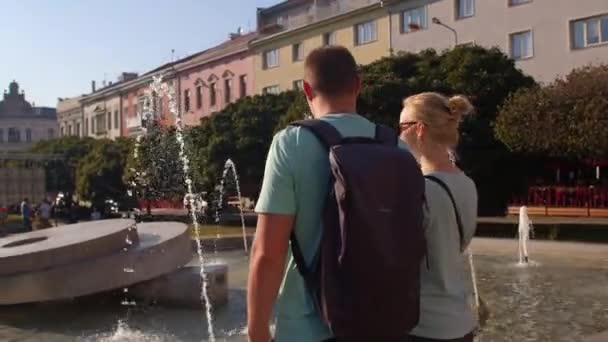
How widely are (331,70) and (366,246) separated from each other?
1.92 ft

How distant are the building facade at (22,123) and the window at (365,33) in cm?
7124

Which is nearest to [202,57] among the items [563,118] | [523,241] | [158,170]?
[158,170]

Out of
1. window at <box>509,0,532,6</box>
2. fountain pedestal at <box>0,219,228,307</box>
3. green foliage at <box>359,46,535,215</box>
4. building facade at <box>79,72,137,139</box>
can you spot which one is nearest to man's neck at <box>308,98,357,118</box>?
fountain pedestal at <box>0,219,228,307</box>

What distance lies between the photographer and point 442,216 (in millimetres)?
2734

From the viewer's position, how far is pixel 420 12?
118ft

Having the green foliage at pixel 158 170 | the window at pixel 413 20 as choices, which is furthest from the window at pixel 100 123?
the window at pixel 413 20

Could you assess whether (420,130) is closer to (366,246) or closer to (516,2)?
(366,246)

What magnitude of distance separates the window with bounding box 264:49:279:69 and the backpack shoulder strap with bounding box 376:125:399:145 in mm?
44305

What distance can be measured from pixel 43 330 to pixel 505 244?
992cm

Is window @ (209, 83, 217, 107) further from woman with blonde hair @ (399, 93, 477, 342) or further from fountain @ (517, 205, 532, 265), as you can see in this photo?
woman with blonde hair @ (399, 93, 477, 342)

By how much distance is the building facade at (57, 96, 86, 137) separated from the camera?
78.6 m

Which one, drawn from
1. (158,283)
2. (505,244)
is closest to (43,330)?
(158,283)

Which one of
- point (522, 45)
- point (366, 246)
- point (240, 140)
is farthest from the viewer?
point (522, 45)

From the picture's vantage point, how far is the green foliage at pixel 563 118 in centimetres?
2109
